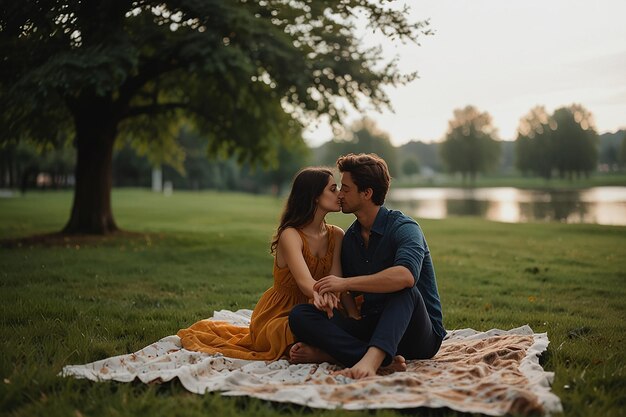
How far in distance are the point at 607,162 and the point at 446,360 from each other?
216 feet

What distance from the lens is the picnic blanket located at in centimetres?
377

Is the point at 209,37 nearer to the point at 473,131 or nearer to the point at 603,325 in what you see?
the point at 603,325

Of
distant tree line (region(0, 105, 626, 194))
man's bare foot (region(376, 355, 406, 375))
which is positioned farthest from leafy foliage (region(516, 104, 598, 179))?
man's bare foot (region(376, 355, 406, 375))

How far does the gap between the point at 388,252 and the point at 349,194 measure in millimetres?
617

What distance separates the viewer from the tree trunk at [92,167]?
49.8 feet

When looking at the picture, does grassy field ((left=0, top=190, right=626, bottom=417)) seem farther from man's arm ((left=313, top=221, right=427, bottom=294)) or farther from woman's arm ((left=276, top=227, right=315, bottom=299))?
woman's arm ((left=276, top=227, right=315, bottom=299))

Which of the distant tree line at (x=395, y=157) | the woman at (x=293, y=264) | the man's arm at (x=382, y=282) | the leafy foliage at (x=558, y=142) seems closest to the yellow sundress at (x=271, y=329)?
the woman at (x=293, y=264)

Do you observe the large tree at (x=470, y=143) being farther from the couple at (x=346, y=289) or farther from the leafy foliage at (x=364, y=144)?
the couple at (x=346, y=289)

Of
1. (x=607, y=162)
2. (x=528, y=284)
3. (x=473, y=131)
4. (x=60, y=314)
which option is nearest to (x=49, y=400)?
(x=60, y=314)

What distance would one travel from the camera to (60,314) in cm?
654

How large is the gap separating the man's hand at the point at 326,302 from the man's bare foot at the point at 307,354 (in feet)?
1.24

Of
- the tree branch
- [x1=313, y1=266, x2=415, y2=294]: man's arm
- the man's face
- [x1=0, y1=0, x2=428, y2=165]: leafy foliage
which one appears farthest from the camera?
the tree branch

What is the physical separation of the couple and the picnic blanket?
0.19m

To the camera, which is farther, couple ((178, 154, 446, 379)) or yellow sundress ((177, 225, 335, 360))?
Result: yellow sundress ((177, 225, 335, 360))
